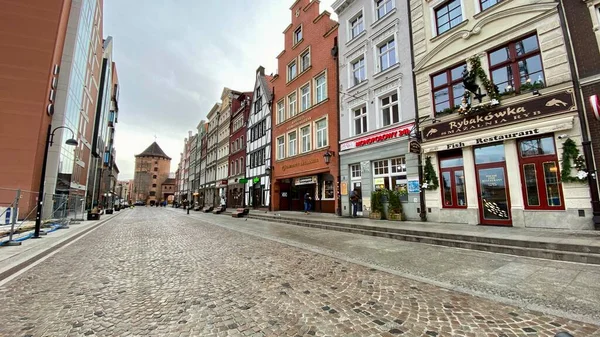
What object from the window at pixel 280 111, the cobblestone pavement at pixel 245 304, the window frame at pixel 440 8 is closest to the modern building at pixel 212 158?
the window at pixel 280 111

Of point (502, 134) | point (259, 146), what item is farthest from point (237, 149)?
point (502, 134)

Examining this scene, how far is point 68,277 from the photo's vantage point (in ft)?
16.3

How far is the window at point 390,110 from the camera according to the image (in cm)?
1442

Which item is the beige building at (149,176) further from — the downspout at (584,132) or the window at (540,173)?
the downspout at (584,132)

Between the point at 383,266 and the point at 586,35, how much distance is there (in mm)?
10431

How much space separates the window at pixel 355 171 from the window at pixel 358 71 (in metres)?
5.54

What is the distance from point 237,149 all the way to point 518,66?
30711 mm

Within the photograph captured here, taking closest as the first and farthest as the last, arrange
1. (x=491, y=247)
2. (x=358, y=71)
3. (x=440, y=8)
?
(x=491, y=247) → (x=440, y=8) → (x=358, y=71)

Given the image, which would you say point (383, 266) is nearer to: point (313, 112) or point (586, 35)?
point (586, 35)

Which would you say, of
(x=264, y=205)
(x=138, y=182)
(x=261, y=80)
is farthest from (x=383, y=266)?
(x=138, y=182)

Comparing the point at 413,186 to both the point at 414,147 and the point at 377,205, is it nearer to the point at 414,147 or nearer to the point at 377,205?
the point at 414,147

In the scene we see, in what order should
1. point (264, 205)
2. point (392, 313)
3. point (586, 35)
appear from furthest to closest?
point (264, 205)
point (586, 35)
point (392, 313)

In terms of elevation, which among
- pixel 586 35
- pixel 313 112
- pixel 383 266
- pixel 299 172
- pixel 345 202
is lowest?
pixel 383 266

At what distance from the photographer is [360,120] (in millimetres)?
16641
